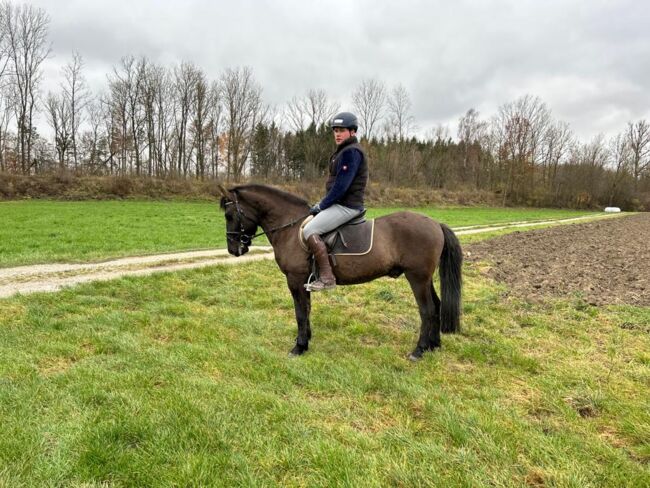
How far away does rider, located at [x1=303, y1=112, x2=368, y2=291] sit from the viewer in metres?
5.23

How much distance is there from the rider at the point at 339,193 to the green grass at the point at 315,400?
143cm

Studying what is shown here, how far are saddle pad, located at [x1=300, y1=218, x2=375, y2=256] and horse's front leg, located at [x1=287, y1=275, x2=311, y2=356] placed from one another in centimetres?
57

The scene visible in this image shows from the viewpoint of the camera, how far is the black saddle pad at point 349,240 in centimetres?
554

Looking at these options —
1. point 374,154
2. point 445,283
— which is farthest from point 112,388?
point 374,154

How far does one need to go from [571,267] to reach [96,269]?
14.4 metres

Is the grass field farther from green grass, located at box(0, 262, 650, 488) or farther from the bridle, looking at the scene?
the bridle

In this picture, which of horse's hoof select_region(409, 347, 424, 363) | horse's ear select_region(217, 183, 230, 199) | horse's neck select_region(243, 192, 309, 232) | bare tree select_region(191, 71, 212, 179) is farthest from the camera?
bare tree select_region(191, 71, 212, 179)

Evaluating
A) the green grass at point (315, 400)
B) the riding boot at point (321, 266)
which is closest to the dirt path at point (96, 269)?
the green grass at point (315, 400)

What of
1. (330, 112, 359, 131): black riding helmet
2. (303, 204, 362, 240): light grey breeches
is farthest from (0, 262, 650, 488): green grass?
(330, 112, 359, 131): black riding helmet

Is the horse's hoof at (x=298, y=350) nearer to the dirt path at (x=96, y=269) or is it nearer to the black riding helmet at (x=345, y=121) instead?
the black riding helmet at (x=345, y=121)

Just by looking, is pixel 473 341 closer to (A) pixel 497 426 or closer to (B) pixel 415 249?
(B) pixel 415 249

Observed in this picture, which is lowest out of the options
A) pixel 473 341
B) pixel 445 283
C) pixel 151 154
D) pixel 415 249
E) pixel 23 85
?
pixel 473 341

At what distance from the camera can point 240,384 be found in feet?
14.5

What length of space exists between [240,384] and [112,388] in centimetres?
137
